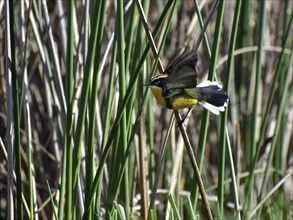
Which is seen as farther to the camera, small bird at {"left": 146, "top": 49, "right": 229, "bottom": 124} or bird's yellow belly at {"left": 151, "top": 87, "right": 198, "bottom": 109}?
bird's yellow belly at {"left": 151, "top": 87, "right": 198, "bottom": 109}

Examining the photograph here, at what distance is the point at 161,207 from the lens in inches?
95.3

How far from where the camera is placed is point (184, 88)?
1236mm

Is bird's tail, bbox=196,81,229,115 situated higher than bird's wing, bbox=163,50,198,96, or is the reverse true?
bird's wing, bbox=163,50,198,96

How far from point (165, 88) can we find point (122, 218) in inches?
12.1

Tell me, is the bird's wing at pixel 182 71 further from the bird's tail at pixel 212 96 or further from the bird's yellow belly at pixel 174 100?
the bird's tail at pixel 212 96

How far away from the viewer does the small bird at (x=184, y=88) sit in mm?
1107

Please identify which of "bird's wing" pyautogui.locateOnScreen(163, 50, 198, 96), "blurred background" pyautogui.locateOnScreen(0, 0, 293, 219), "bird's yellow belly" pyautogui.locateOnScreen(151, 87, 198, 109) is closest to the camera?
"bird's wing" pyautogui.locateOnScreen(163, 50, 198, 96)

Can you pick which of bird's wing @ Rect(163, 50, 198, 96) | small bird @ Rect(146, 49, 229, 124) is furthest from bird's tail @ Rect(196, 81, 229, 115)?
bird's wing @ Rect(163, 50, 198, 96)

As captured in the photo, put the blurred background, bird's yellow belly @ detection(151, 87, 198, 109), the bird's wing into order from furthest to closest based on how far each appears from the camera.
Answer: the blurred background < bird's yellow belly @ detection(151, 87, 198, 109) < the bird's wing

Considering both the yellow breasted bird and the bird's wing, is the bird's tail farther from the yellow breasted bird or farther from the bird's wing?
the bird's wing

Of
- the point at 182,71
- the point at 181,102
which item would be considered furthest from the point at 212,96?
the point at 182,71


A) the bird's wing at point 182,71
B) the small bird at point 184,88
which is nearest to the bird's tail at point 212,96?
the small bird at point 184,88

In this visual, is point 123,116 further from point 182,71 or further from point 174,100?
point 182,71

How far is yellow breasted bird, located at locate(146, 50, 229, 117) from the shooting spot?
3.64 ft
